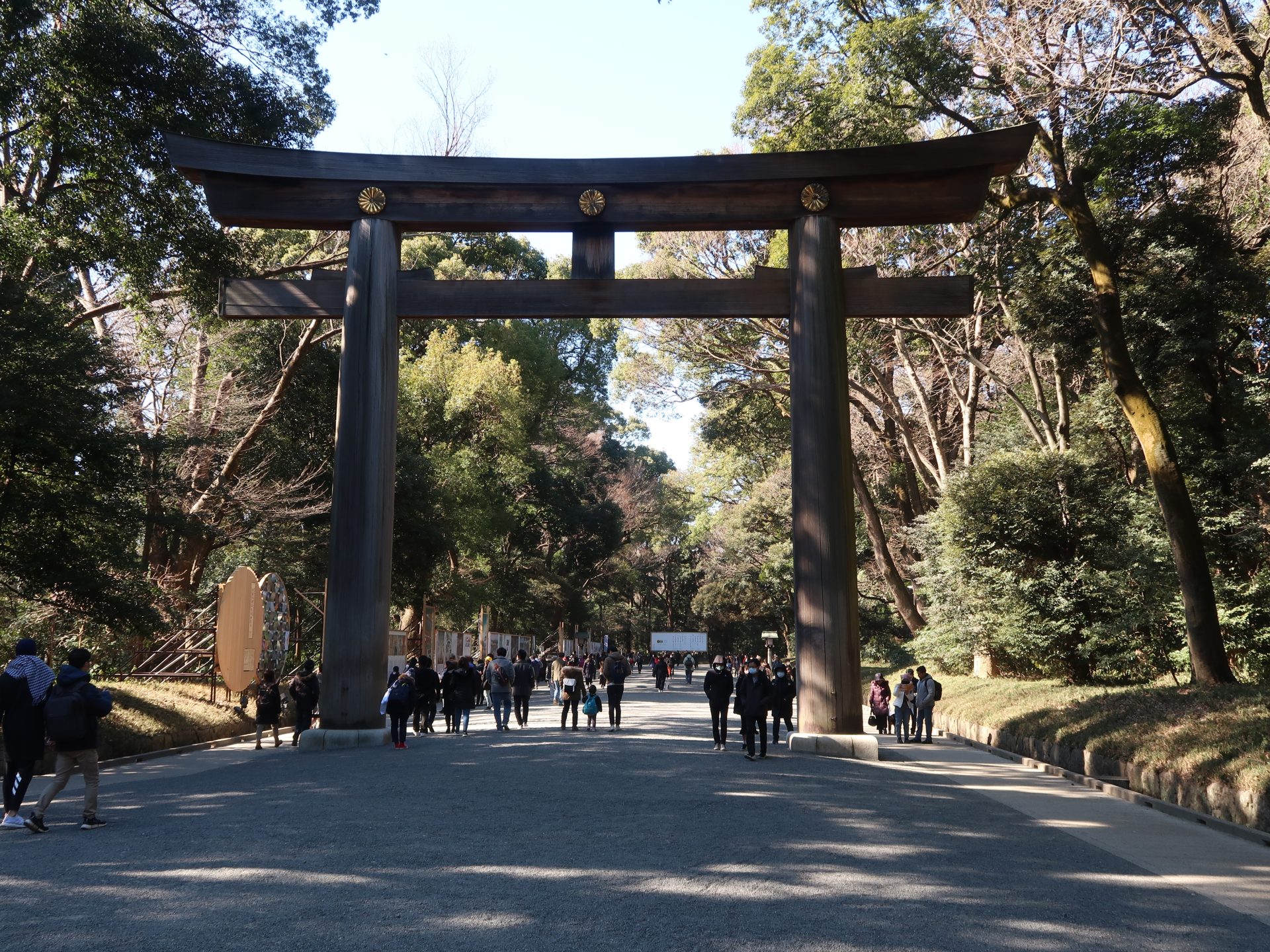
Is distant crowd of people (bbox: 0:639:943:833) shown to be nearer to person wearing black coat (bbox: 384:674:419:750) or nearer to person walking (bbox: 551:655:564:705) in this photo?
person wearing black coat (bbox: 384:674:419:750)

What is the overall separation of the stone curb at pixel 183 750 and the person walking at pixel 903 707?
1194 cm

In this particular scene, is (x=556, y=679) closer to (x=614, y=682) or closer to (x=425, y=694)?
(x=614, y=682)

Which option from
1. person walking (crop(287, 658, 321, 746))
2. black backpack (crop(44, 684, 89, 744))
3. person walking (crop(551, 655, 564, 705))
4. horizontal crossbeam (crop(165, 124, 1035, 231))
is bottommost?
person walking (crop(551, 655, 564, 705))

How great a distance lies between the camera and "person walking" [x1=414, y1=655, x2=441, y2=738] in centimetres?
1823

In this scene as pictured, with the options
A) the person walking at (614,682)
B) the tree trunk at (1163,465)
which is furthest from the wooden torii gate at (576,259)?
the person walking at (614,682)

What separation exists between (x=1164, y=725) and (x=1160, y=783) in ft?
5.32

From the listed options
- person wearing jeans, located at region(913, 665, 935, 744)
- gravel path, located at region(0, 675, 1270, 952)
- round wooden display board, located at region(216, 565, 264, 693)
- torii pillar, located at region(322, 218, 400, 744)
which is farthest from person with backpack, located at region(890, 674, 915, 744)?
round wooden display board, located at region(216, 565, 264, 693)

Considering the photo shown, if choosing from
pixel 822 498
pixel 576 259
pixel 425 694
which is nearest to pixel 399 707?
pixel 425 694

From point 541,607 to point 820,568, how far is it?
31.9 metres

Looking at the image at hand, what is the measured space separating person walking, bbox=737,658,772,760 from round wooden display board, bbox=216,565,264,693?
938 cm

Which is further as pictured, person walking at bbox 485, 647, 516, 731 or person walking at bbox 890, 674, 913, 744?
person walking at bbox 890, 674, 913, 744

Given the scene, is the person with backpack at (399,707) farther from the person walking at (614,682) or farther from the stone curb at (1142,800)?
the stone curb at (1142,800)

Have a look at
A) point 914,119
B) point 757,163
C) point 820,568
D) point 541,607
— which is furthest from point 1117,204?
point 541,607

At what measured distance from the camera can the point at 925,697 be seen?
19.2 metres
